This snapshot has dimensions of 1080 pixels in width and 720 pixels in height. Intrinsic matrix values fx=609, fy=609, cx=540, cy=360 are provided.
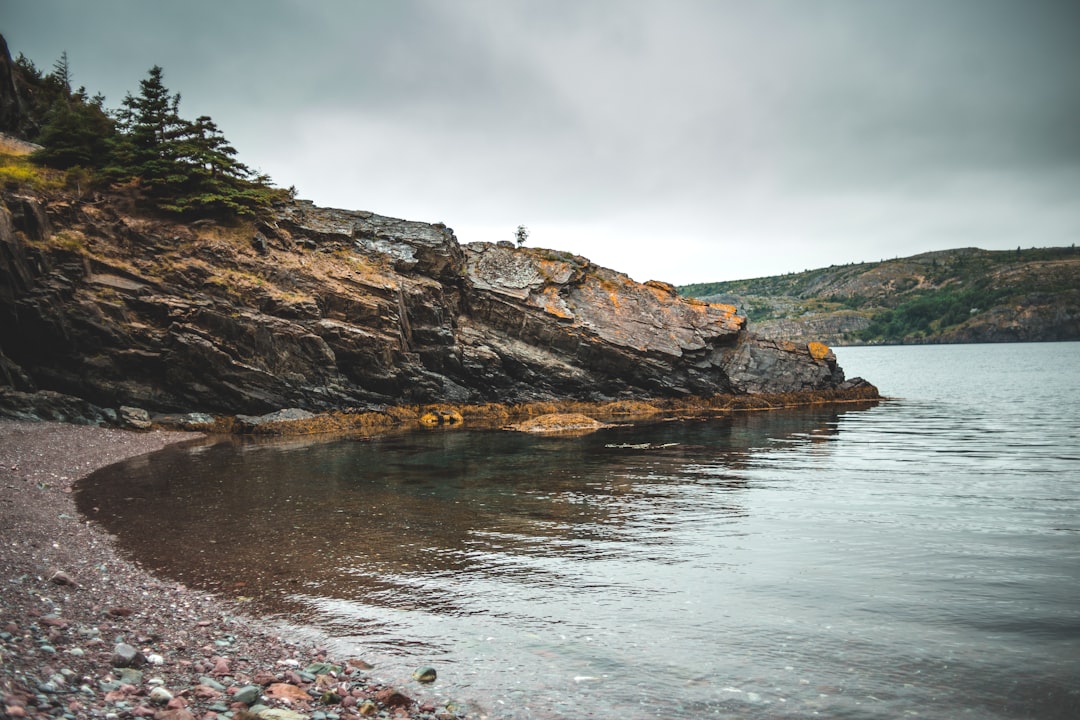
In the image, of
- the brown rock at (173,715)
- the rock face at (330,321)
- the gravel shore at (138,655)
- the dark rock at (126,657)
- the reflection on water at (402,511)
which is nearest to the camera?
the brown rock at (173,715)

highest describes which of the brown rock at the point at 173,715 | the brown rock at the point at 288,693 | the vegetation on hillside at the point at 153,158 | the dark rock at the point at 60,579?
the vegetation on hillside at the point at 153,158

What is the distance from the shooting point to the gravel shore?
5.89m

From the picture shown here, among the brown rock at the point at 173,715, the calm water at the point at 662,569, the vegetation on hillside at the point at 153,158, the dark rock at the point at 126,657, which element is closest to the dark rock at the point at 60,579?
the calm water at the point at 662,569

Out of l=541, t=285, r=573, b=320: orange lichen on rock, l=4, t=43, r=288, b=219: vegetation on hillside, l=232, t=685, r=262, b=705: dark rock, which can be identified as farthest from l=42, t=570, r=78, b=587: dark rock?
l=541, t=285, r=573, b=320: orange lichen on rock

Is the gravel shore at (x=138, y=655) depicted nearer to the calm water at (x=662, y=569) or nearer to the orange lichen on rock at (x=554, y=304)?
the calm water at (x=662, y=569)

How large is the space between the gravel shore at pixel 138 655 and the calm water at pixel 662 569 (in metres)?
→ 0.64

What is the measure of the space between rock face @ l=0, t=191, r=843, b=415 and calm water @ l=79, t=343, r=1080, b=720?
38.2 feet

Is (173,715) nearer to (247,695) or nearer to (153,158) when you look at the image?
(247,695)

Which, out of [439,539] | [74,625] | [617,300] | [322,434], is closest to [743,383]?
[617,300]

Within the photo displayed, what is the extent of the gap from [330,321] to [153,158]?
47.7 feet

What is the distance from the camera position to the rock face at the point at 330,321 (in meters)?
31.5

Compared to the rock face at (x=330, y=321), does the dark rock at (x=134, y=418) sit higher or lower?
lower

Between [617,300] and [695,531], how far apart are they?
122 feet

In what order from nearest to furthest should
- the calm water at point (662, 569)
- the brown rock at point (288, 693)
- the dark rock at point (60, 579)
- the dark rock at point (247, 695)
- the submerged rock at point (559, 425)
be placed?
the dark rock at point (247, 695) → the brown rock at point (288, 693) → the calm water at point (662, 569) → the dark rock at point (60, 579) → the submerged rock at point (559, 425)
